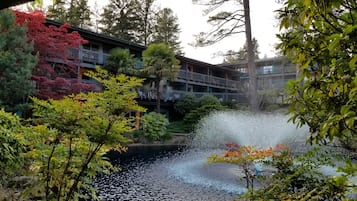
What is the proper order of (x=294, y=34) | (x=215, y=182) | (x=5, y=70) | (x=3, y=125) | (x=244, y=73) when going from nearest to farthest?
(x=294, y=34) < (x=3, y=125) < (x=215, y=182) < (x=5, y=70) < (x=244, y=73)

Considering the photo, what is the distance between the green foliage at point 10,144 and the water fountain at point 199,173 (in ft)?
8.89

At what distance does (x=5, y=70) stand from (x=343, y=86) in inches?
499

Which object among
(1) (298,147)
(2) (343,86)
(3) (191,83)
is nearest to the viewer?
(2) (343,86)

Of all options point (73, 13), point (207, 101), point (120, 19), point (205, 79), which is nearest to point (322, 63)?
point (207, 101)

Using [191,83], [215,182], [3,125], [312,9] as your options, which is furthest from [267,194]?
[191,83]

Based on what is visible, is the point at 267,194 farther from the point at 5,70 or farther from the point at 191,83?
the point at 191,83

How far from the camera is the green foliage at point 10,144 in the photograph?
3492 millimetres

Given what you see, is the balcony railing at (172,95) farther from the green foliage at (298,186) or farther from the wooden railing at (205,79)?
the green foliage at (298,186)

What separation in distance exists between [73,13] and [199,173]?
25.1m

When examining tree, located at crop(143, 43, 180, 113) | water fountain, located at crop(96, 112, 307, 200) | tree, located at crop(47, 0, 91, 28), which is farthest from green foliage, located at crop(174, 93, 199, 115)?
tree, located at crop(47, 0, 91, 28)

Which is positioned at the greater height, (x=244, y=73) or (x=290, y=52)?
(x=244, y=73)

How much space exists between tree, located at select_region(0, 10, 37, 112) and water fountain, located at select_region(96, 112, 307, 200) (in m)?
5.75

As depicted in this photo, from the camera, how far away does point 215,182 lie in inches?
300

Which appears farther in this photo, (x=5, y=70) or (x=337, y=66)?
(x=5, y=70)
